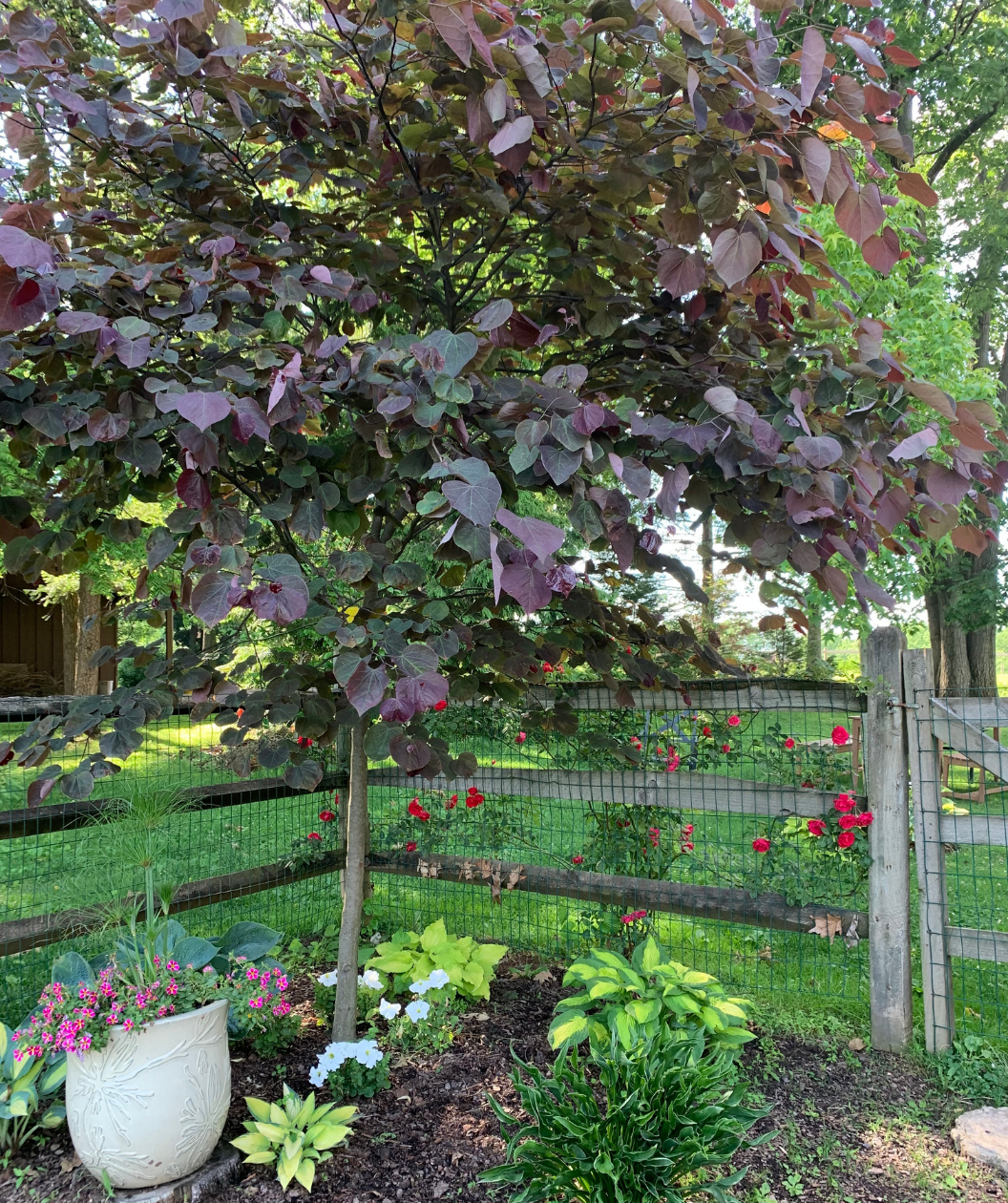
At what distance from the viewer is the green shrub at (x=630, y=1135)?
170cm

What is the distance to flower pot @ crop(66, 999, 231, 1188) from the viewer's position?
6.24 ft

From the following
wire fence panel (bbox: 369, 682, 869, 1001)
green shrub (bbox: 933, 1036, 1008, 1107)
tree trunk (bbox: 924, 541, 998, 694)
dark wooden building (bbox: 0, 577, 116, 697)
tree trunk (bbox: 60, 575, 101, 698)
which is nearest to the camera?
green shrub (bbox: 933, 1036, 1008, 1107)

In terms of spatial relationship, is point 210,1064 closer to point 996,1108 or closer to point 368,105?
point 996,1108

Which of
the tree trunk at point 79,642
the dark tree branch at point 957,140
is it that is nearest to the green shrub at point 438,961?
the tree trunk at point 79,642

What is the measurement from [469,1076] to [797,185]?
8.42 feet

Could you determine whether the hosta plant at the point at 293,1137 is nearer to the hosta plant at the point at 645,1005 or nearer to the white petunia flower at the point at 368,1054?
the white petunia flower at the point at 368,1054

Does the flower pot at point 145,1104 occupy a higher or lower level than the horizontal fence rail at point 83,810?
lower

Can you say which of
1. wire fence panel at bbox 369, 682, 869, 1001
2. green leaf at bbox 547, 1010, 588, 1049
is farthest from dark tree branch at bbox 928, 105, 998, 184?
green leaf at bbox 547, 1010, 588, 1049

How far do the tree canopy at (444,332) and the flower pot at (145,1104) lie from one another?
2.26 ft

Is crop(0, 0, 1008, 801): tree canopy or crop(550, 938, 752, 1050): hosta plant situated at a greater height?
crop(0, 0, 1008, 801): tree canopy

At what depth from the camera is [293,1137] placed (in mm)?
1990

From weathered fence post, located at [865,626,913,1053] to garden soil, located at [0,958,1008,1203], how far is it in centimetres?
17

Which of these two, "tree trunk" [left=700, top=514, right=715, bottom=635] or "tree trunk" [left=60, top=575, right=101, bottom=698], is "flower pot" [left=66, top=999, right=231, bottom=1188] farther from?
"tree trunk" [left=60, top=575, right=101, bottom=698]

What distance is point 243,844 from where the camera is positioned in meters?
3.79
